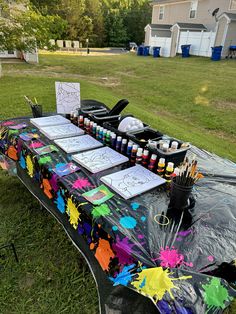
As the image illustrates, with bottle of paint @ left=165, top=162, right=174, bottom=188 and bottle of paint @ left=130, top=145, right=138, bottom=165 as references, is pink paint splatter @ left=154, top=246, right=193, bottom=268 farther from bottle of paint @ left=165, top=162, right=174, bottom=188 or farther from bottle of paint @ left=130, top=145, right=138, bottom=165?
bottle of paint @ left=130, top=145, right=138, bottom=165

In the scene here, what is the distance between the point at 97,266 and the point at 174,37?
1748cm

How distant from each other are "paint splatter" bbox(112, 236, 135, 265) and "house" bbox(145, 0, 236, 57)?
15.6 metres

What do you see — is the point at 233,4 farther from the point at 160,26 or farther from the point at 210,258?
the point at 210,258

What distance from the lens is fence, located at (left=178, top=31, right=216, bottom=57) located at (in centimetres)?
1433

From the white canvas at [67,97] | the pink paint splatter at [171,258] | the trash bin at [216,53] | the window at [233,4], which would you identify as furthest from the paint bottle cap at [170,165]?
the window at [233,4]

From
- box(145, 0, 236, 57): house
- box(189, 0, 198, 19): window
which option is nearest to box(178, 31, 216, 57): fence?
box(145, 0, 236, 57): house

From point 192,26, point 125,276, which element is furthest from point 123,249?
point 192,26

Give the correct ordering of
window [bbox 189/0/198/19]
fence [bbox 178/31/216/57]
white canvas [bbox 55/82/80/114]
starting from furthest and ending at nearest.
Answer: window [bbox 189/0/198/19] < fence [bbox 178/31/216/57] < white canvas [bbox 55/82/80/114]

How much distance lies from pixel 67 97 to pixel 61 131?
650 mm

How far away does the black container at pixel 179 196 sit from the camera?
3.91 ft

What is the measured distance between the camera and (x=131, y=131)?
1742 millimetres

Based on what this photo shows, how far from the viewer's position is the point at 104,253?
47.1 inches

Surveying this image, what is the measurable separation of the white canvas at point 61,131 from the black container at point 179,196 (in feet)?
3.76

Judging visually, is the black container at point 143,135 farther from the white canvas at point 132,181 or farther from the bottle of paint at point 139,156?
the white canvas at point 132,181
